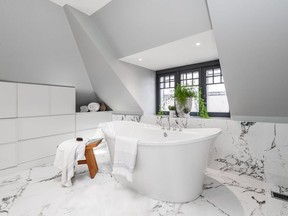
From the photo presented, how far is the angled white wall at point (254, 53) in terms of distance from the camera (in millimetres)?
1411

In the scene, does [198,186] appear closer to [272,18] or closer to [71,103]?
[272,18]

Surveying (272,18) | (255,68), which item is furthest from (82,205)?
(272,18)

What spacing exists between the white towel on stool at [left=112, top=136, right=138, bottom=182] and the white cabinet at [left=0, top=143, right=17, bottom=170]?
1.82m

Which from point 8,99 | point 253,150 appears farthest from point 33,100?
point 253,150

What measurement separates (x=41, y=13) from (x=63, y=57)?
29.6 inches

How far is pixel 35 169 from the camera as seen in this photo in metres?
2.54

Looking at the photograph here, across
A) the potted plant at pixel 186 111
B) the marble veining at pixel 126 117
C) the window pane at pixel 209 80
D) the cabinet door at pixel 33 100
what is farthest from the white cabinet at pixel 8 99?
the window pane at pixel 209 80

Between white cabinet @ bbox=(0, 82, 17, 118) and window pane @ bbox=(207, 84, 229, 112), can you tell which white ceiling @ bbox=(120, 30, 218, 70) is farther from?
white cabinet @ bbox=(0, 82, 17, 118)

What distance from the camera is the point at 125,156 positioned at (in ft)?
5.72

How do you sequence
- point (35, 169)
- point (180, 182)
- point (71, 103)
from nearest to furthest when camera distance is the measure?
point (180, 182) → point (35, 169) → point (71, 103)

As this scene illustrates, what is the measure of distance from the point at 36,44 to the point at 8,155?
5.79 ft

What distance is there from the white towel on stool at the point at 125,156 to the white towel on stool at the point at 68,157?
27.1 inches

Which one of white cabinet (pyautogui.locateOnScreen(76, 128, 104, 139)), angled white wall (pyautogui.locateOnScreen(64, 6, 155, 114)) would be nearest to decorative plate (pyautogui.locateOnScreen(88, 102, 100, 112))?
angled white wall (pyautogui.locateOnScreen(64, 6, 155, 114))

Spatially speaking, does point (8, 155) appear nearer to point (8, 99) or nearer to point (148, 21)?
point (8, 99)
